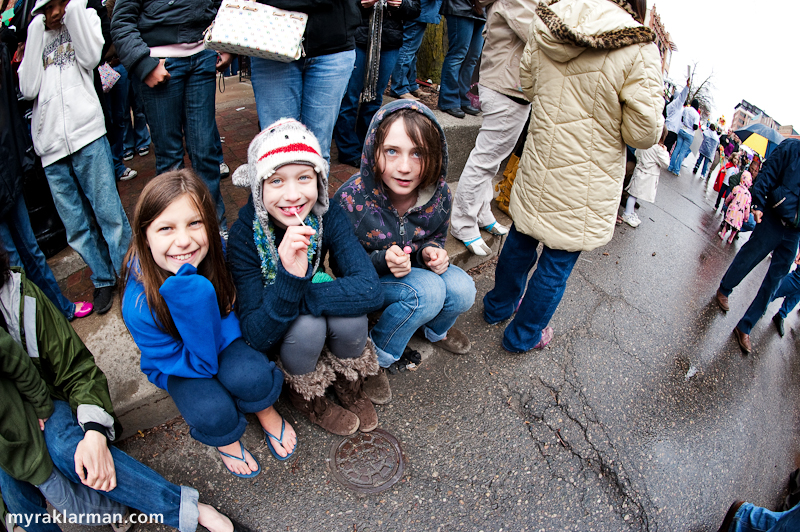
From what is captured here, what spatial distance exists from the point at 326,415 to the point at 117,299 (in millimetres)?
1360

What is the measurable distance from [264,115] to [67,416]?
1.75 meters

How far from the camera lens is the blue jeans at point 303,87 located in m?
2.36

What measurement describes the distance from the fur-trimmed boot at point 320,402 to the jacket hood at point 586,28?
1.77 meters

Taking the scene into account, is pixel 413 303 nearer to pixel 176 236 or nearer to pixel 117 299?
pixel 176 236

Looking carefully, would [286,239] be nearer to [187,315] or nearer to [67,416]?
[187,315]

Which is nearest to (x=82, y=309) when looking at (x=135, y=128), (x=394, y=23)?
(x=135, y=128)

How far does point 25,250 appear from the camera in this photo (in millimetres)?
2102

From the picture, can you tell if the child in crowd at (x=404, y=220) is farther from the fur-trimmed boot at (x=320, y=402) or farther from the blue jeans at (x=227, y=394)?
the blue jeans at (x=227, y=394)

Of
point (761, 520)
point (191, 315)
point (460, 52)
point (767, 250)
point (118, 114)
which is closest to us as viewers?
point (191, 315)

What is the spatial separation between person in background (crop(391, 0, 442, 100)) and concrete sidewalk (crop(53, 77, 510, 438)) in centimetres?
59

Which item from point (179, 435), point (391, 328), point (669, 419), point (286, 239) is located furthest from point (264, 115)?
point (669, 419)

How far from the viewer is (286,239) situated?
1.57 metres

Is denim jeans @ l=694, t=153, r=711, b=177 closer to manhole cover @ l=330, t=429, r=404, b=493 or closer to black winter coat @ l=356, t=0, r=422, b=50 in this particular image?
black winter coat @ l=356, t=0, r=422, b=50

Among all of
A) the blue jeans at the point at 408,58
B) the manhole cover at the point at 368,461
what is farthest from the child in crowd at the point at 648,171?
the manhole cover at the point at 368,461
